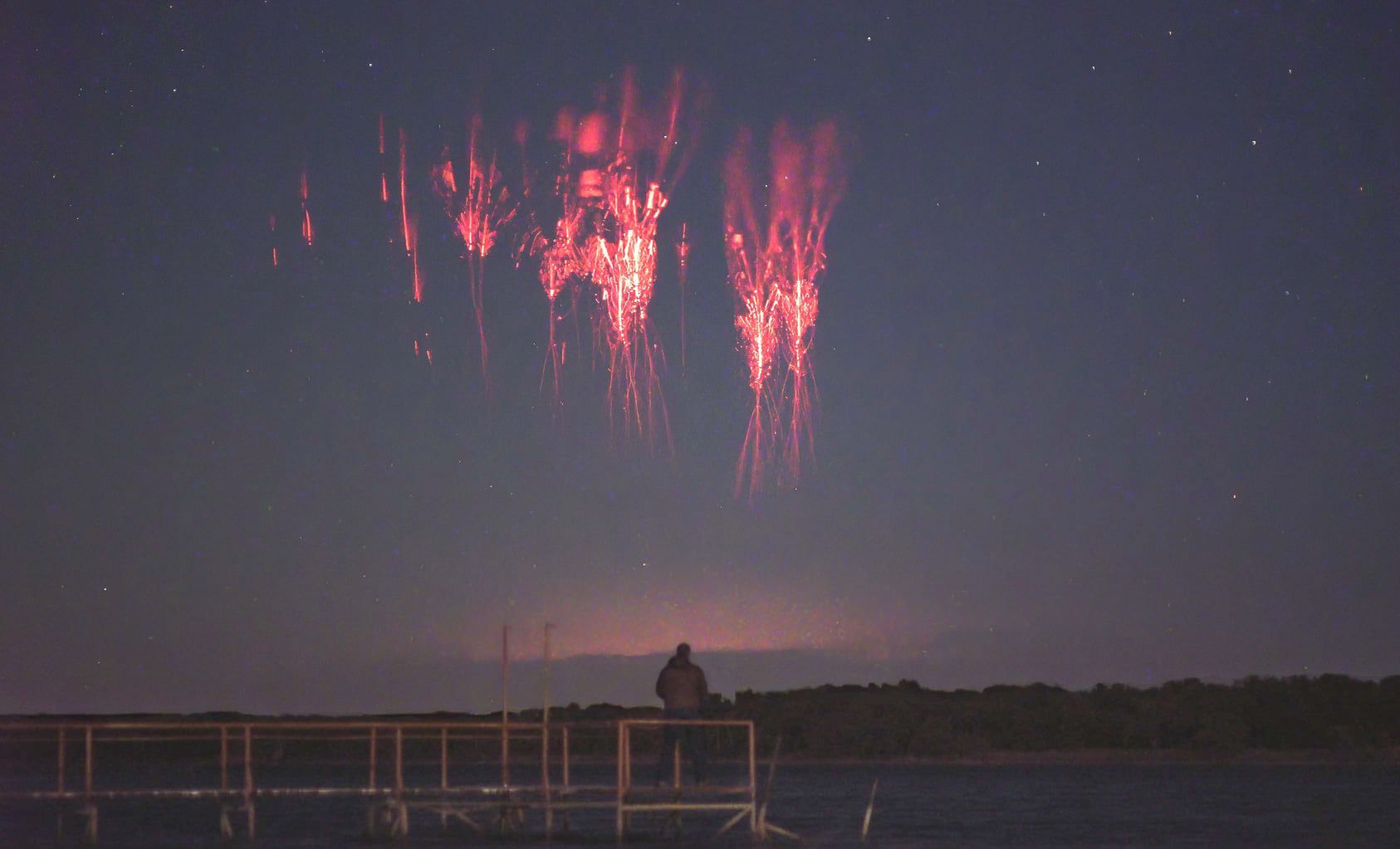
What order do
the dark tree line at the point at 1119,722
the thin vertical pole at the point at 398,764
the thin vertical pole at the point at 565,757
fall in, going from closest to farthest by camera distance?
the thin vertical pole at the point at 565,757 < the thin vertical pole at the point at 398,764 < the dark tree line at the point at 1119,722

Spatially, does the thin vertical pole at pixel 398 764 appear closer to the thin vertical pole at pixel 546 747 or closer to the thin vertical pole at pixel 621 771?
the thin vertical pole at pixel 546 747

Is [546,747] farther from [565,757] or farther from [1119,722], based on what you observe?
[1119,722]

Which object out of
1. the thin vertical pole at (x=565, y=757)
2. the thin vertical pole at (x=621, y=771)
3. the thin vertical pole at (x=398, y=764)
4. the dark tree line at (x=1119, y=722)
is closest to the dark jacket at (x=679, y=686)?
the thin vertical pole at (x=621, y=771)

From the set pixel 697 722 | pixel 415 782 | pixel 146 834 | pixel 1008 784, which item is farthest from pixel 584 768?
pixel 697 722

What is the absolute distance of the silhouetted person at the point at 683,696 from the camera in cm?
2539

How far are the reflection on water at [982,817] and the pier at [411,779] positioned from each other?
1.81 feet

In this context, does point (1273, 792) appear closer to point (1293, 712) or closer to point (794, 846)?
point (794, 846)

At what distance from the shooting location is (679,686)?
83.5 ft

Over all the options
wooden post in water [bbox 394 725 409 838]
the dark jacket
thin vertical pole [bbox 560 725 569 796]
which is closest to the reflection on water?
wooden post in water [bbox 394 725 409 838]

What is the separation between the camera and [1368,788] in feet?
177

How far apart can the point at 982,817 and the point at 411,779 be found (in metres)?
45.3

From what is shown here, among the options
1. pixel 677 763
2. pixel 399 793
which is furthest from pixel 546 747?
pixel 399 793

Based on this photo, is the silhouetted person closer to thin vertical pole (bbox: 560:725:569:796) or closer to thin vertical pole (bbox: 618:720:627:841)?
thin vertical pole (bbox: 618:720:627:841)

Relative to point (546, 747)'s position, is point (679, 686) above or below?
above
